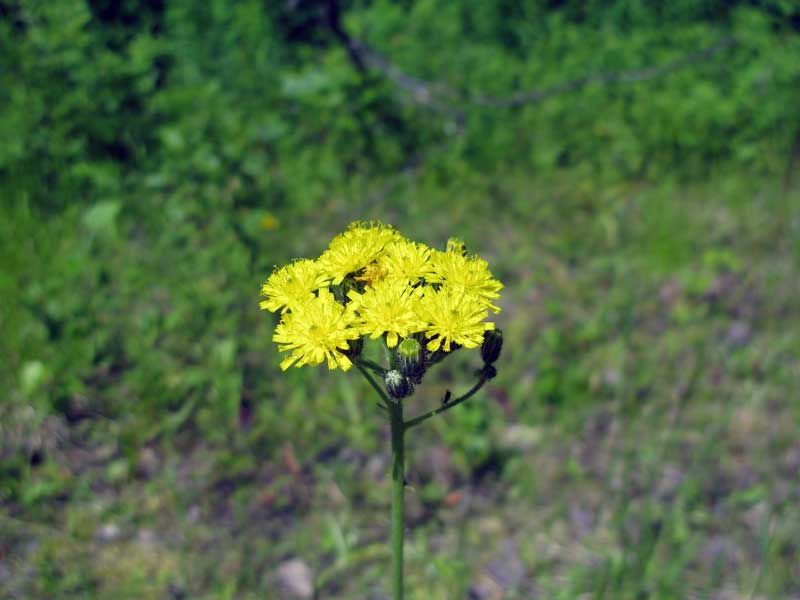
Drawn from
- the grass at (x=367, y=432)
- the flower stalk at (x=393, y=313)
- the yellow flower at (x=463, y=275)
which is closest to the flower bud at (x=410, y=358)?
the flower stalk at (x=393, y=313)

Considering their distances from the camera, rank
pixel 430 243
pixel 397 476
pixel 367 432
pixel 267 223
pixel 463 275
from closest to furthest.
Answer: pixel 397 476 → pixel 463 275 → pixel 367 432 → pixel 267 223 → pixel 430 243

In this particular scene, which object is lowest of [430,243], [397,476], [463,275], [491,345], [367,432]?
[397,476]

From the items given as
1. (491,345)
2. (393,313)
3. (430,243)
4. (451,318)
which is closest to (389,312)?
(393,313)

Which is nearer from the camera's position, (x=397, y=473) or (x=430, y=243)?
(x=397, y=473)

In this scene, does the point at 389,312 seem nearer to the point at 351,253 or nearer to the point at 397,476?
the point at 351,253

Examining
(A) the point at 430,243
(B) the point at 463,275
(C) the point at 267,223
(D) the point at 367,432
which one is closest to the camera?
(B) the point at 463,275

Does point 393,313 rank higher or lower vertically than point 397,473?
higher
